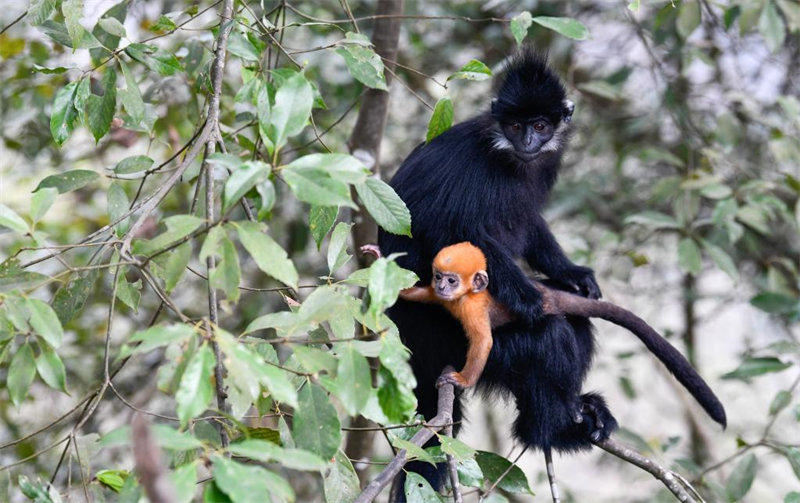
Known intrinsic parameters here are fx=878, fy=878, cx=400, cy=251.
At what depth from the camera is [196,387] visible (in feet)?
4.37

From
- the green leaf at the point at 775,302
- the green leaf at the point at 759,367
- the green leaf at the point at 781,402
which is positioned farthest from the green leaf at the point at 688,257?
the green leaf at the point at 781,402

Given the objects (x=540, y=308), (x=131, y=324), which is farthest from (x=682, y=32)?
(x=131, y=324)

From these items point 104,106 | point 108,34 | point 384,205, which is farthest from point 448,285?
point 108,34

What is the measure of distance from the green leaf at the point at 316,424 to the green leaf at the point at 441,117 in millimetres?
976

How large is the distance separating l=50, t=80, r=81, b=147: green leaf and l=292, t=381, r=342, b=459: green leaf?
984 mm

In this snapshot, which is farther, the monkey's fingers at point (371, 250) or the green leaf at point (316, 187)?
the monkey's fingers at point (371, 250)

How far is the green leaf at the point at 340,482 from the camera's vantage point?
79.4 inches

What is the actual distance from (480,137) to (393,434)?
1333mm

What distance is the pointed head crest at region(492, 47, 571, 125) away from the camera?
3119 mm

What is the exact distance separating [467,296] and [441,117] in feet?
2.22

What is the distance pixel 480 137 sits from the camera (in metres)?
3.13

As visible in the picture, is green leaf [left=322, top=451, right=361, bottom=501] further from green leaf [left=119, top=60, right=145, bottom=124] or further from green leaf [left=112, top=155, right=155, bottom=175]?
green leaf [left=119, top=60, right=145, bottom=124]

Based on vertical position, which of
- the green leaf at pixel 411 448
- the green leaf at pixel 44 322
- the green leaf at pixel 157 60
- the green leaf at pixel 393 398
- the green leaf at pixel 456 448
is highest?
the green leaf at pixel 157 60

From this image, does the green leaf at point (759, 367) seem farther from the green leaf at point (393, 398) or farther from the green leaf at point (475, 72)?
the green leaf at point (393, 398)
